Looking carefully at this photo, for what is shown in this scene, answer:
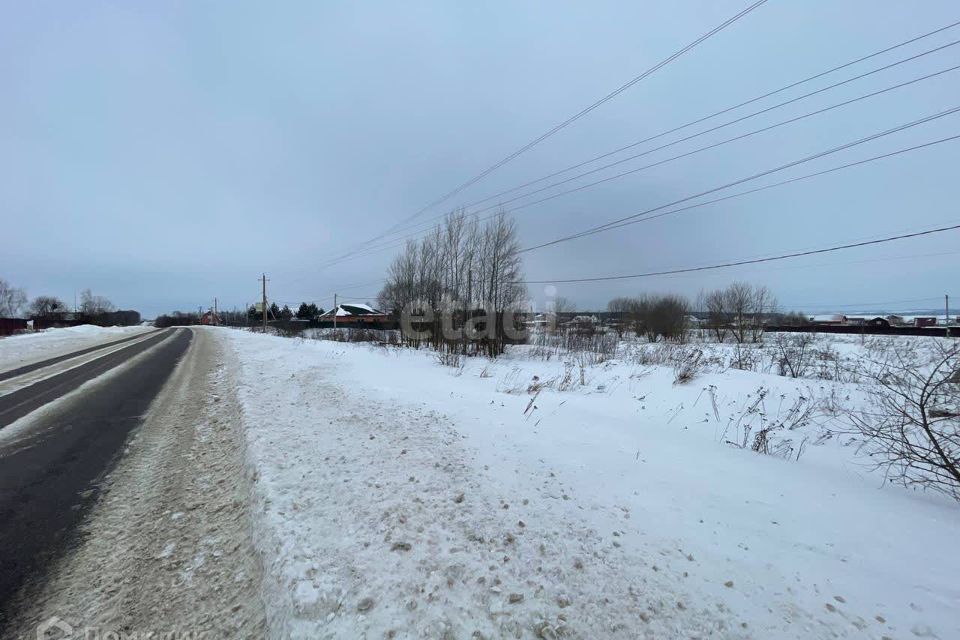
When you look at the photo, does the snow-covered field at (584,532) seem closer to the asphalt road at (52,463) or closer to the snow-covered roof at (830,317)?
the asphalt road at (52,463)

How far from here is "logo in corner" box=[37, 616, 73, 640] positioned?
2.17m

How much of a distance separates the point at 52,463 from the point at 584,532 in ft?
20.7

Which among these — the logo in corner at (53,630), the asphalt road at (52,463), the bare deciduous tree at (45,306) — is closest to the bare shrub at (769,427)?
the logo in corner at (53,630)

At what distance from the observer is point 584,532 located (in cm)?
314

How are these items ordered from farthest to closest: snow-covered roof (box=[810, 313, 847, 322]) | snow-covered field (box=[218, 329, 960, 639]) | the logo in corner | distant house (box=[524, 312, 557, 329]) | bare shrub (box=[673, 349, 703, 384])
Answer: snow-covered roof (box=[810, 313, 847, 322]) < distant house (box=[524, 312, 557, 329]) < bare shrub (box=[673, 349, 703, 384]) < snow-covered field (box=[218, 329, 960, 639]) < the logo in corner

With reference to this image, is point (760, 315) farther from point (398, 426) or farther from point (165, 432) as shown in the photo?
point (165, 432)

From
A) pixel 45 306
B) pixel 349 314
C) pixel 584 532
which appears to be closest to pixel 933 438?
pixel 584 532

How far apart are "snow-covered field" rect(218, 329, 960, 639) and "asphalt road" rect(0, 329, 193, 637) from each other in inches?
56.6

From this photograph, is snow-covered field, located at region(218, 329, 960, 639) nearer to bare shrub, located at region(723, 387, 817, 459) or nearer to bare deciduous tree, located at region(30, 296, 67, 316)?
bare shrub, located at region(723, 387, 817, 459)

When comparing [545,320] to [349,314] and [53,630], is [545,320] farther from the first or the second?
[349,314]

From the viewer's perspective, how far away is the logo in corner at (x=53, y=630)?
2.17 meters

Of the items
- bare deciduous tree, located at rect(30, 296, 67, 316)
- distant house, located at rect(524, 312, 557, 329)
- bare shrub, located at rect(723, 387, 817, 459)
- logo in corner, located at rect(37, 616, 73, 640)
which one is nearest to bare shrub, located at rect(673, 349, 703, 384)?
bare shrub, located at rect(723, 387, 817, 459)

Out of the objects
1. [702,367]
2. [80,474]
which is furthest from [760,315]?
[80,474]

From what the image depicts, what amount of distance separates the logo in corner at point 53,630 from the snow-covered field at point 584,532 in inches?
39.7
